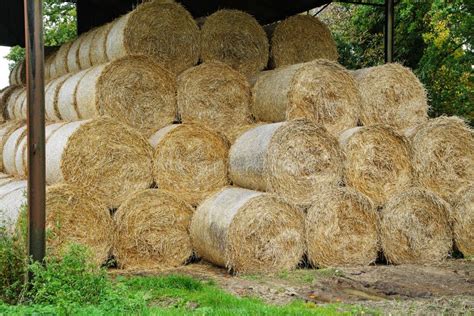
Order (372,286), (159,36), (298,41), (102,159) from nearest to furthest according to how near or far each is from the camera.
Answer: (372,286) < (102,159) < (159,36) < (298,41)

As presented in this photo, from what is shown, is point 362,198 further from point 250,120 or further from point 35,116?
point 35,116

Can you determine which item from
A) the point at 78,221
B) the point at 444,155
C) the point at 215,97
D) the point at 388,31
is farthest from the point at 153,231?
the point at 388,31

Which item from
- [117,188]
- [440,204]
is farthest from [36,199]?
[440,204]

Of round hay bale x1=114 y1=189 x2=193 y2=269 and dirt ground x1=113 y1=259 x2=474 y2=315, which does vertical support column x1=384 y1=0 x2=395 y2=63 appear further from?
round hay bale x1=114 y1=189 x2=193 y2=269

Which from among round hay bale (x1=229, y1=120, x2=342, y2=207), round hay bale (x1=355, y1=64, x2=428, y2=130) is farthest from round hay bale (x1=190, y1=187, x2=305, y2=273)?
round hay bale (x1=355, y1=64, x2=428, y2=130)

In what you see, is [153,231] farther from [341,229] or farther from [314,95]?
[314,95]

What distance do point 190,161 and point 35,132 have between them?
132 inches

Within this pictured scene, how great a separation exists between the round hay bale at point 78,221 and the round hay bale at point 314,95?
2656 millimetres

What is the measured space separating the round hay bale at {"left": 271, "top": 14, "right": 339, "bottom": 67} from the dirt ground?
139 inches

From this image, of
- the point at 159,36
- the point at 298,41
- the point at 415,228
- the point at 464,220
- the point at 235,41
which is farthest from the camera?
the point at 298,41

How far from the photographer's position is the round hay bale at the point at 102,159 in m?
8.80

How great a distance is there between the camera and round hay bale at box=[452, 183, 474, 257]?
32.7 feet

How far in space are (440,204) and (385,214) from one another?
0.87m

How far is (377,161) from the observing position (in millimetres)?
9438
